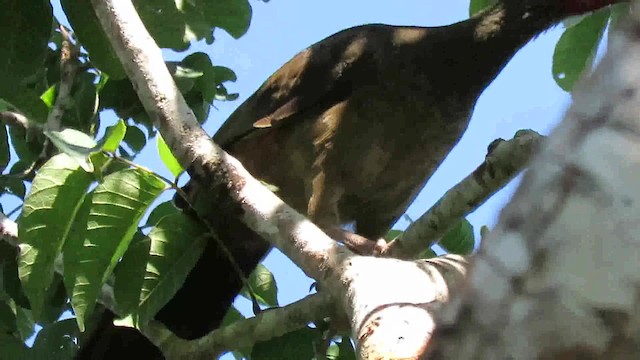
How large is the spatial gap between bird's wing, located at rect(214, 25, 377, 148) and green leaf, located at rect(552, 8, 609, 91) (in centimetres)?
42

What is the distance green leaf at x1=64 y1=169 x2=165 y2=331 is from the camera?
1111mm

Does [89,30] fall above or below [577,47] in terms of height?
below

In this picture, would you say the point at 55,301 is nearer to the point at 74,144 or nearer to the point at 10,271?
the point at 10,271

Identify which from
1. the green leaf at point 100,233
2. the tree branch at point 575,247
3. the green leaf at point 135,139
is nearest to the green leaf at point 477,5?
the green leaf at point 135,139

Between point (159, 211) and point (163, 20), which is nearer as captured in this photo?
point (163, 20)

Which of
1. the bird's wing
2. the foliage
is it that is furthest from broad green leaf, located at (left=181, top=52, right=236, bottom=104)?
the bird's wing

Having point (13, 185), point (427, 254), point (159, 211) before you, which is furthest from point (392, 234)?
point (13, 185)

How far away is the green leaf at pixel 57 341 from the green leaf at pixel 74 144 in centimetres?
57

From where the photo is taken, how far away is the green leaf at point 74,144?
39.7 inches

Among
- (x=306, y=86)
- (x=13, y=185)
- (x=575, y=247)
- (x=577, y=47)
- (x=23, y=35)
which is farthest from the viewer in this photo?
(x=306, y=86)

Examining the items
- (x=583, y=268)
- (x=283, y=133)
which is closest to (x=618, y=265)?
(x=583, y=268)

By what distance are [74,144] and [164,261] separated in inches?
11.3

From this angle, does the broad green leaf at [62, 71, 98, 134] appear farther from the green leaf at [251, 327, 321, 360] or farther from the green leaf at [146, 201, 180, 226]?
the green leaf at [251, 327, 321, 360]

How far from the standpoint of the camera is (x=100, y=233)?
44.3 inches
